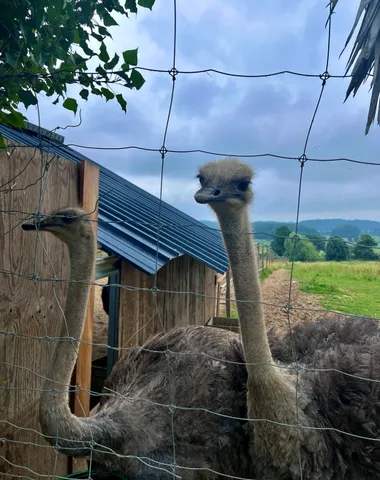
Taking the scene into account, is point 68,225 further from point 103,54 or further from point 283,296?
point 283,296

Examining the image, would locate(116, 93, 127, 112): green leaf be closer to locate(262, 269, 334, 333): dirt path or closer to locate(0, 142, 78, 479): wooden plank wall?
locate(0, 142, 78, 479): wooden plank wall

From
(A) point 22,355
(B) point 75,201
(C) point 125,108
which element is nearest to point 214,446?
(A) point 22,355

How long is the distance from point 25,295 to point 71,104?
3.10ft

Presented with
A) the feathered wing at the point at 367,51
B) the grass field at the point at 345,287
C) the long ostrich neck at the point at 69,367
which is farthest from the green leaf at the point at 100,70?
the grass field at the point at 345,287

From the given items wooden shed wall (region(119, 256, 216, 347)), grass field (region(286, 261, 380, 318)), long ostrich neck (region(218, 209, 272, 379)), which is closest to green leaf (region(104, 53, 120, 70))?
long ostrich neck (region(218, 209, 272, 379))

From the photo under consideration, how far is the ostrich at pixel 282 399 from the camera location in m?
2.07

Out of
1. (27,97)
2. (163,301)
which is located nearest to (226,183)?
(27,97)

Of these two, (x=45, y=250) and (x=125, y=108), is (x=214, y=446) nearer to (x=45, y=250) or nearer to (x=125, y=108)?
(x=45, y=250)

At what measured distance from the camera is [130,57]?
6.09 ft

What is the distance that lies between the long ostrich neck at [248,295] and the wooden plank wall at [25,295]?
867 mm

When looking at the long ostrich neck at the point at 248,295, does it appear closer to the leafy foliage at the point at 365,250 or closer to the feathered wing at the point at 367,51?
the leafy foliage at the point at 365,250

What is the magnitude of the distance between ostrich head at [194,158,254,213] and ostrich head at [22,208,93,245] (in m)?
0.55

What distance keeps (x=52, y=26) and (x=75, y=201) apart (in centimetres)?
98

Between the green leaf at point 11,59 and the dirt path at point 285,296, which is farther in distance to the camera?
the dirt path at point 285,296
